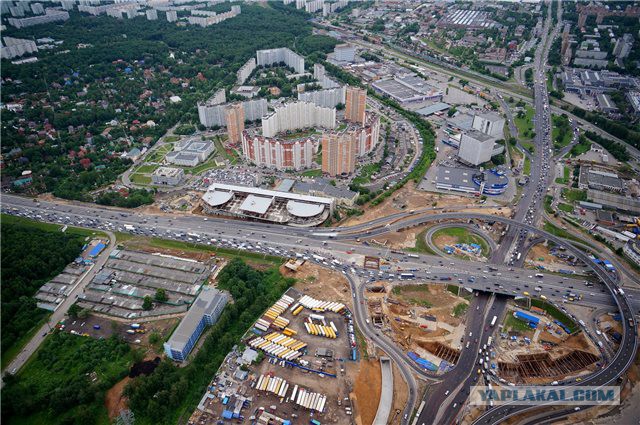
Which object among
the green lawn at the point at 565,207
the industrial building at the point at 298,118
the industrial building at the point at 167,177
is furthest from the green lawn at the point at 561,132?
the industrial building at the point at 167,177

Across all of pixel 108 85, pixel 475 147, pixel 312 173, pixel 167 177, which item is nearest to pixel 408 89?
pixel 475 147

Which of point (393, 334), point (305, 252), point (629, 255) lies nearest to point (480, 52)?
point (629, 255)

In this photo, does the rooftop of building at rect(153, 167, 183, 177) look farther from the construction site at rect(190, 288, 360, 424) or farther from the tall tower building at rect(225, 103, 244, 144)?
the construction site at rect(190, 288, 360, 424)

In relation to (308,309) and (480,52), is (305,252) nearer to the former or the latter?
(308,309)

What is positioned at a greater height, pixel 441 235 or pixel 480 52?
pixel 480 52

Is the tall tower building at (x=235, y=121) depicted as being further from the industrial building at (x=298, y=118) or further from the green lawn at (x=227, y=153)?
the industrial building at (x=298, y=118)

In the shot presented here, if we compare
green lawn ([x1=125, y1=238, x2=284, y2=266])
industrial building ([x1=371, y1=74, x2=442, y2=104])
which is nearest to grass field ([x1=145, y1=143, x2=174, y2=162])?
green lawn ([x1=125, y1=238, x2=284, y2=266])

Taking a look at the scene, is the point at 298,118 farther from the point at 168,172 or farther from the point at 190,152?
the point at 168,172
